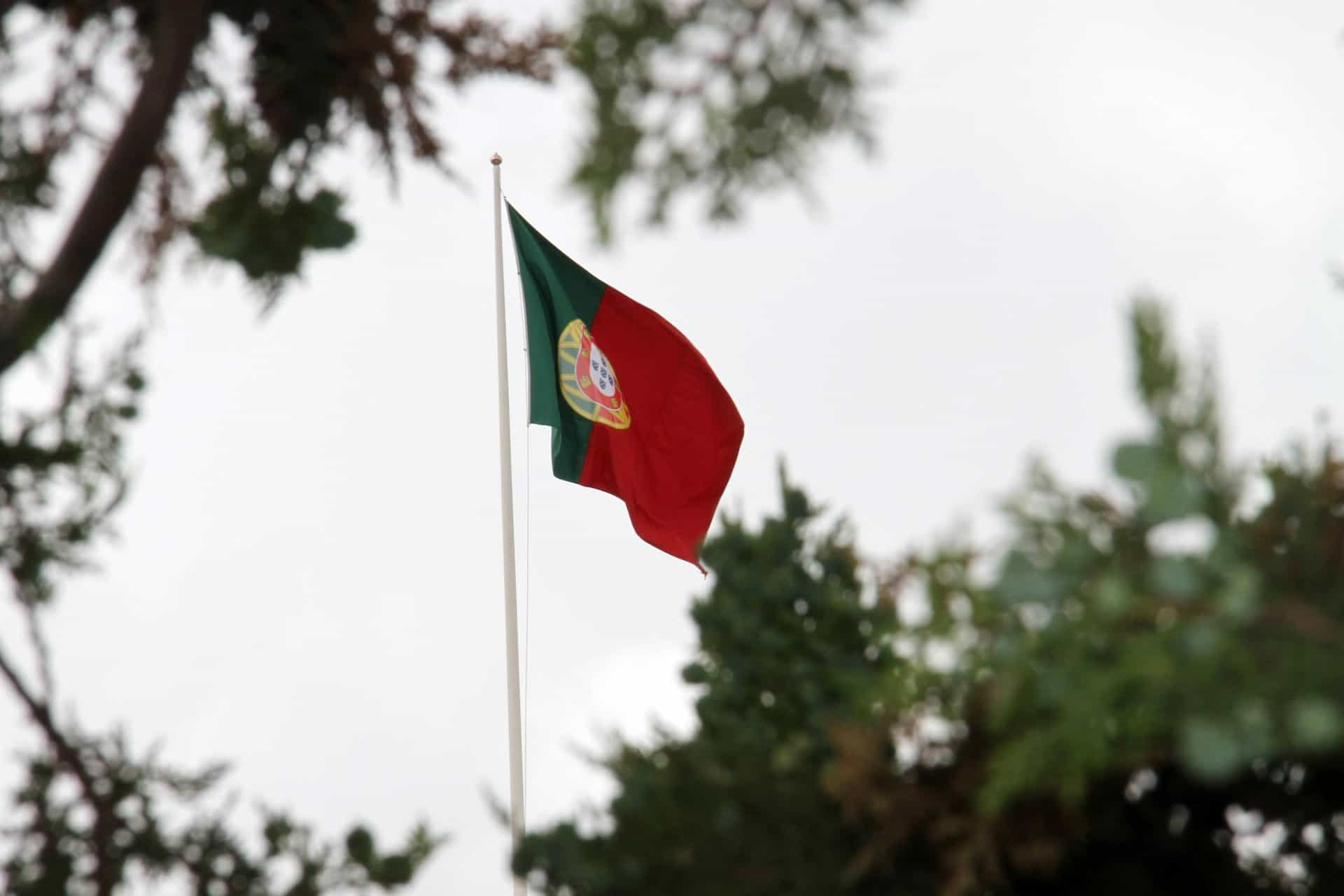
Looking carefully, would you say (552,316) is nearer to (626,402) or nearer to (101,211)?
(626,402)

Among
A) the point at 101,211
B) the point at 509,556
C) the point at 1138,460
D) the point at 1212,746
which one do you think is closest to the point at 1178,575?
the point at 1138,460

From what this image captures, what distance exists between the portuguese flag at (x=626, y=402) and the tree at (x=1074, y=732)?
4.98 m

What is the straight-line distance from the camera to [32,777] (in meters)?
5.32

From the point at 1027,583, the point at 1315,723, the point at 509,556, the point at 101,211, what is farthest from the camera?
the point at 509,556

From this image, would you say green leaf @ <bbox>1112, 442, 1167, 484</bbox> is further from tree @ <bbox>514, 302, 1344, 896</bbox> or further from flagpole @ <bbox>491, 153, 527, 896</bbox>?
flagpole @ <bbox>491, 153, 527, 896</bbox>

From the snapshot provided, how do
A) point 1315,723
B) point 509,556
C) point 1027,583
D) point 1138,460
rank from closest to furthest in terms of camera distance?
point 1315,723 < point 1138,460 < point 1027,583 < point 509,556

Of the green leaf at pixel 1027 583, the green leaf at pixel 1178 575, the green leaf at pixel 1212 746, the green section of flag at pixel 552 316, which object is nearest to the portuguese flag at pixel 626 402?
the green section of flag at pixel 552 316

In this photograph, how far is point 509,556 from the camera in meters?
10.6

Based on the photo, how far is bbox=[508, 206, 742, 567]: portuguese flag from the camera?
35.7 ft

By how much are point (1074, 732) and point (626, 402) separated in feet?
26.7

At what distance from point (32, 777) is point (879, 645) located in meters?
3.41

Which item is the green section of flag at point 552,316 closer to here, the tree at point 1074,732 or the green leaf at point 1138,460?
the tree at point 1074,732

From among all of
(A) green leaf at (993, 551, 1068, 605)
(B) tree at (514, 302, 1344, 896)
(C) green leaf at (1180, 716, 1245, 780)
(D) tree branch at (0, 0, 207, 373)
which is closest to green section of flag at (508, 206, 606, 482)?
(B) tree at (514, 302, 1344, 896)

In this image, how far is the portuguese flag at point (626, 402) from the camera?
10.9 meters
